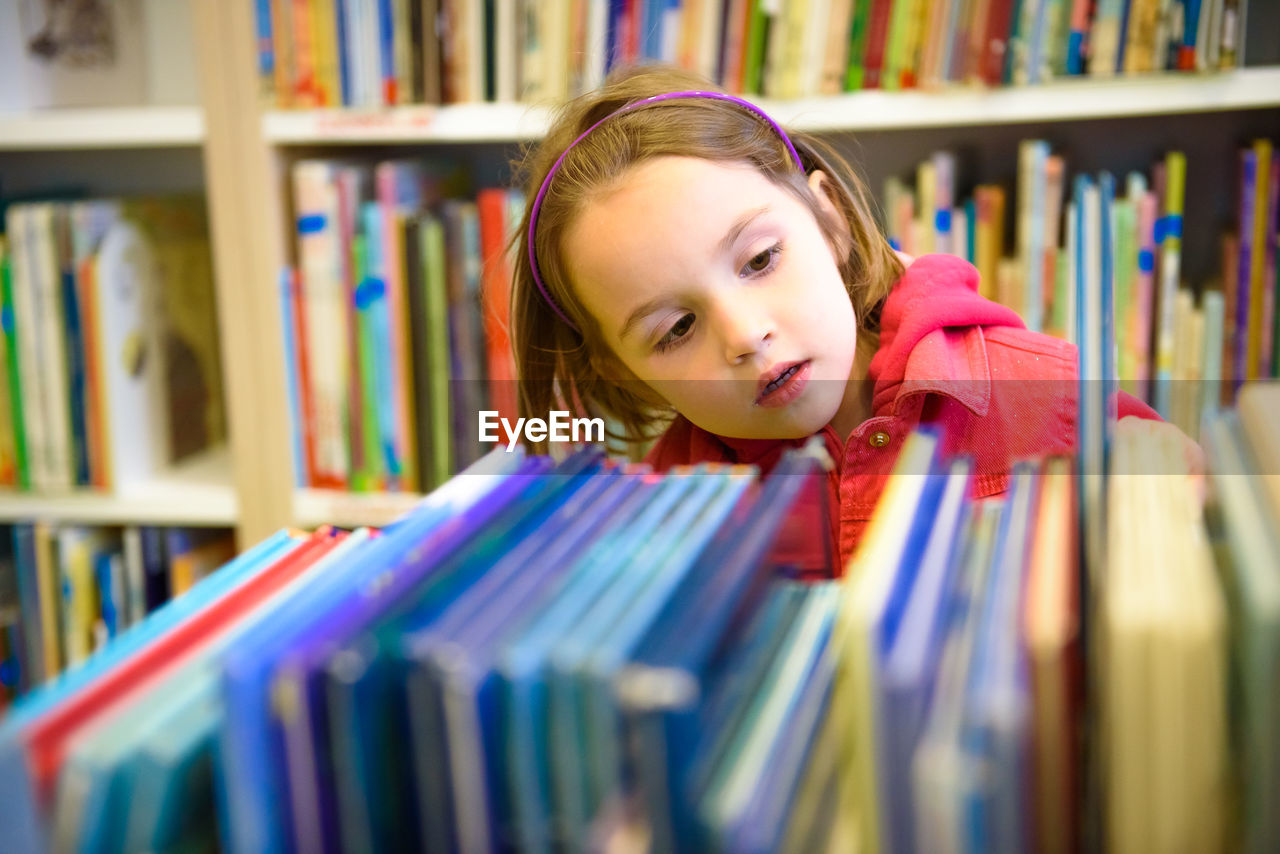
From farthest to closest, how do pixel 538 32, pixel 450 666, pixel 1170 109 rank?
pixel 538 32, pixel 1170 109, pixel 450 666

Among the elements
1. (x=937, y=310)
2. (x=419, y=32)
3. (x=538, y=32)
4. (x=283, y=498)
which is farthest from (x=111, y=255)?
(x=937, y=310)

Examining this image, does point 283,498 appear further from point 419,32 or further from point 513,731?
point 513,731

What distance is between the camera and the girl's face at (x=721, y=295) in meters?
0.79

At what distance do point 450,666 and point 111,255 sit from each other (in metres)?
1.35

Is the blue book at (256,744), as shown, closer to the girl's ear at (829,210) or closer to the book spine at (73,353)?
the girl's ear at (829,210)

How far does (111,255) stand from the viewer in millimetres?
1432

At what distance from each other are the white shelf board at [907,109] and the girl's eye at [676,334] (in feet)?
1.46

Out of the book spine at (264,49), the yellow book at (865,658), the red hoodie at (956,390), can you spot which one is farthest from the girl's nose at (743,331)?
the book spine at (264,49)

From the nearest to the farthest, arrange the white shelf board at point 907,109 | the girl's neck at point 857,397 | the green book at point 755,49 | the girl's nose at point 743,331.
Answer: the girl's nose at point 743,331 < the girl's neck at point 857,397 < the white shelf board at point 907,109 < the green book at point 755,49

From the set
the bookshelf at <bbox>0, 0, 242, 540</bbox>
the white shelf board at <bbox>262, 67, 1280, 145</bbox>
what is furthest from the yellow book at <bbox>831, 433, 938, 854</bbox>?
the bookshelf at <bbox>0, 0, 242, 540</bbox>

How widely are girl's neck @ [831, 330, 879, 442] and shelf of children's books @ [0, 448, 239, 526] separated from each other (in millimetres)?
882

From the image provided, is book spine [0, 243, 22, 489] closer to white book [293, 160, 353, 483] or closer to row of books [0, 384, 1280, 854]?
white book [293, 160, 353, 483]

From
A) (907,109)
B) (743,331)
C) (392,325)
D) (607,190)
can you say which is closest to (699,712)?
(743,331)

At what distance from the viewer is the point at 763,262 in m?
0.82
